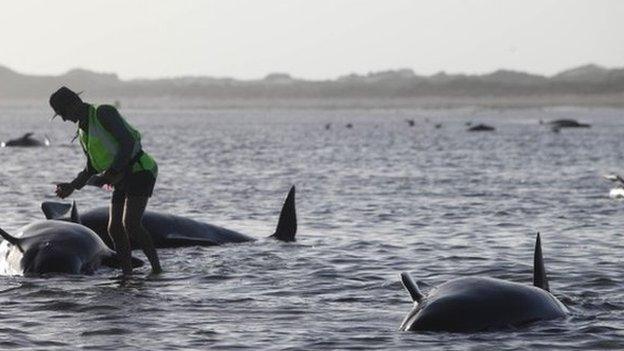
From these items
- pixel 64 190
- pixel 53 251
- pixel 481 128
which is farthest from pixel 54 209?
pixel 481 128

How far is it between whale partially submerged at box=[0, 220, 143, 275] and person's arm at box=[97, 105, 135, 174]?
4.08ft

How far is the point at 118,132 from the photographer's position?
15.2 metres

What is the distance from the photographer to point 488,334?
471 inches

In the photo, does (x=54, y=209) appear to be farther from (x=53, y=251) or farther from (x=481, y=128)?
(x=481, y=128)

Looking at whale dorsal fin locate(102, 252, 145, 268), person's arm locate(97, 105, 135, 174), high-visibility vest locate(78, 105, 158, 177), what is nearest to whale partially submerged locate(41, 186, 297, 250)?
whale dorsal fin locate(102, 252, 145, 268)

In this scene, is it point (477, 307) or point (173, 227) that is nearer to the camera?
point (477, 307)

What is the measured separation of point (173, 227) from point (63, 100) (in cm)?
445

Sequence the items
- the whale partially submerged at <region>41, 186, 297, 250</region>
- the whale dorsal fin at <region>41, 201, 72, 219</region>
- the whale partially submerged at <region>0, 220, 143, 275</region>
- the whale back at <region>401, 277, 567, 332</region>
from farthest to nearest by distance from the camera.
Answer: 1. the whale partially submerged at <region>41, 186, 297, 250</region>
2. the whale dorsal fin at <region>41, 201, 72, 219</region>
3. the whale partially submerged at <region>0, 220, 143, 275</region>
4. the whale back at <region>401, 277, 567, 332</region>

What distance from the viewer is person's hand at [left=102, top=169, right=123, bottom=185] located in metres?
15.4

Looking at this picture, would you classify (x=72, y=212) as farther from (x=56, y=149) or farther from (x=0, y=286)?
(x=56, y=149)

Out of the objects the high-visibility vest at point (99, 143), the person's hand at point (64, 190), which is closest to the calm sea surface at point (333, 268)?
the person's hand at point (64, 190)

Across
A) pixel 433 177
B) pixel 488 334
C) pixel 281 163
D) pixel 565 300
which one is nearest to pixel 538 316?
pixel 488 334

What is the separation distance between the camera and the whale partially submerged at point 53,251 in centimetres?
1562

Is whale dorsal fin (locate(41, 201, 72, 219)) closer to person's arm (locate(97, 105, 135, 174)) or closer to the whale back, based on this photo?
person's arm (locate(97, 105, 135, 174))
